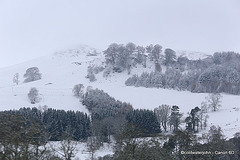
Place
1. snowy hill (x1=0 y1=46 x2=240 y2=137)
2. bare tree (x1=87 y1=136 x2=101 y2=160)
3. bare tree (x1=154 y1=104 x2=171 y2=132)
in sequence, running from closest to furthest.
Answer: bare tree (x1=87 y1=136 x2=101 y2=160), bare tree (x1=154 y1=104 x2=171 y2=132), snowy hill (x1=0 y1=46 x2=240 y2=137)

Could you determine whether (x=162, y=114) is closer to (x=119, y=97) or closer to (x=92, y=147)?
(x=119, y=97)

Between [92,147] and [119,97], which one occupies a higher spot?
[119,97]

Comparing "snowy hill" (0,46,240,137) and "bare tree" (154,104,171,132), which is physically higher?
"snowy hill" (0,46,240,137)

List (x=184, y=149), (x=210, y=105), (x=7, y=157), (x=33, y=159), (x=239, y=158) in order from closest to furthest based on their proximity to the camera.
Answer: (x=7, y=157)
(x=33, y=159)
(x=184, y=149)
(x=239, y=158)
(x=210, y=105)

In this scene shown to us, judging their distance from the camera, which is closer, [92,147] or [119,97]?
[92,147]

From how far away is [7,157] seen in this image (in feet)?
40.9

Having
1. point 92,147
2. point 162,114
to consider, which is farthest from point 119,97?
point 92,147

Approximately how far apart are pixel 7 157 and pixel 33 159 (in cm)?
307

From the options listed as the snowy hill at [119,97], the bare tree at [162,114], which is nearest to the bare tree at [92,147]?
the bare tree at [162,114]

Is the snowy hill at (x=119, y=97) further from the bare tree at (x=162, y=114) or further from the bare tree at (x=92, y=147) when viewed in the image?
the bare tree at (x=92, y=147)

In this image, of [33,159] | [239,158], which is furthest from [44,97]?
[33,159]

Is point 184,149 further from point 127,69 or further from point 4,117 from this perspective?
point 127,69

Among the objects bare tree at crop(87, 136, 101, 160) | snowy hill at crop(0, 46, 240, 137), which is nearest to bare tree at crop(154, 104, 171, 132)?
snowy hill at crop(0, 46, 240, 137)

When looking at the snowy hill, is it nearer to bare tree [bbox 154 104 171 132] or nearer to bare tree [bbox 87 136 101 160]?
bare tree [bbox 154 104 171 132]
